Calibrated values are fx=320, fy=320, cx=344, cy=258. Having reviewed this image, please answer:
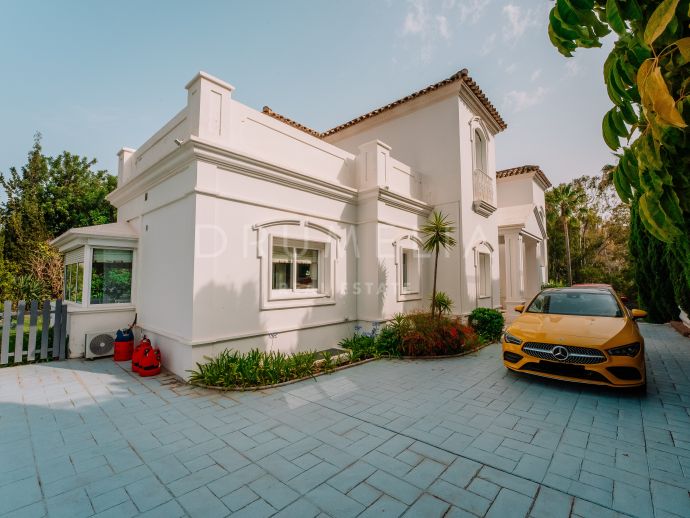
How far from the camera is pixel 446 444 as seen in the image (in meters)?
3.65

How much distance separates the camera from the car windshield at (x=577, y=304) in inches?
236

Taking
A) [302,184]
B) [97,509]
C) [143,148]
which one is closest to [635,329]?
[302,184]

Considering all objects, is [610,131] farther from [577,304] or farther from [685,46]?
[577,304]

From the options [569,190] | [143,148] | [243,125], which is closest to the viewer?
[243,125]

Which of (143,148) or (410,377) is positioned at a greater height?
(143,148)

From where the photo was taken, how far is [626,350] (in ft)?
15.9

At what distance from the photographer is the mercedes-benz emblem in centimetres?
506

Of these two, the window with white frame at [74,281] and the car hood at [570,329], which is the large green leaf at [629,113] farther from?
the window with white frame at [74,281]

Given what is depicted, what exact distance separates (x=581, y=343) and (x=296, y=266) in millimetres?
5804

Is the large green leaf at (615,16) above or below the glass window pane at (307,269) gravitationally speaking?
above

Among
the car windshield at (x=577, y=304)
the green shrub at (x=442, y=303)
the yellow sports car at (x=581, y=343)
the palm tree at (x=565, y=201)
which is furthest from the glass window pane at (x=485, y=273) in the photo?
the palm tree at (x=565, y=201)

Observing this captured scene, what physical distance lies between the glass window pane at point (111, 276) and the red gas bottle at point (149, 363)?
244 cm

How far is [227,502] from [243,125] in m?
6.60

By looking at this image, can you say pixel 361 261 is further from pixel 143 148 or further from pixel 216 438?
pixel 143 148
